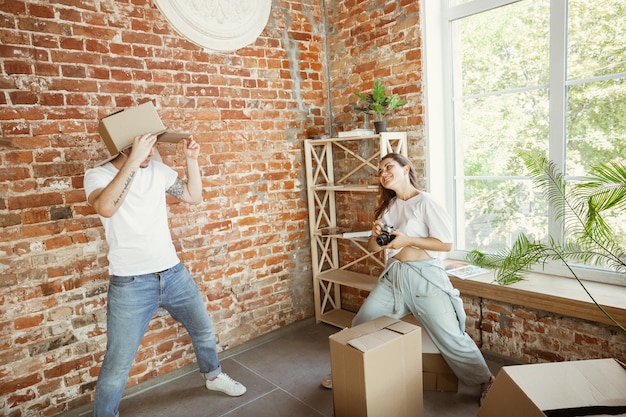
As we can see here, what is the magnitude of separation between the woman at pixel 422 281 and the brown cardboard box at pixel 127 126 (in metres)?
1.45

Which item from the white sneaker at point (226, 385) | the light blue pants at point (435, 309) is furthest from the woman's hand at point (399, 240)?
the white sneaker at point (226, 385)

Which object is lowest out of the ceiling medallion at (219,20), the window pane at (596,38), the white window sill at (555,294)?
the white window sill at (555,294)

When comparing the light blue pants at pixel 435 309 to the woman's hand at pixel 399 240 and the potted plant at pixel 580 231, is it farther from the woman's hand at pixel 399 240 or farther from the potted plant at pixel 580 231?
the potted plant at pixel 580 231

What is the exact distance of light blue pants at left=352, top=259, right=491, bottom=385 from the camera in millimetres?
2633

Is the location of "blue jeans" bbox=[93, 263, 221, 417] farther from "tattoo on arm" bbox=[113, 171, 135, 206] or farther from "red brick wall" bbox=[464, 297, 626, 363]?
"red brick wall" bbox=[464, 297, 626, 363]

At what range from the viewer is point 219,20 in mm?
3441

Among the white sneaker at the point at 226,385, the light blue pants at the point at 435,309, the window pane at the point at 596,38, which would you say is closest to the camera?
the light blue pants at the point at 435,309

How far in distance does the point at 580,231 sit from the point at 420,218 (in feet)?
3.33

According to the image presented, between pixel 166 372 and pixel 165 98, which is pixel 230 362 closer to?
pixel 166 372

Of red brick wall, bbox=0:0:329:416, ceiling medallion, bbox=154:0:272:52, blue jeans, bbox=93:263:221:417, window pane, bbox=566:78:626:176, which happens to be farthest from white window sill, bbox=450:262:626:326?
ceiling medallion, bbox=154:0:272:52

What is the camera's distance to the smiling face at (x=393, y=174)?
9.26ft

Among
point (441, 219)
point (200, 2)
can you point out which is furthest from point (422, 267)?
point (200, 2)

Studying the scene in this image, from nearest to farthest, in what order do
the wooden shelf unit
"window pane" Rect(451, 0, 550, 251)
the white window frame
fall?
"window pane" Rect(451, 0, 550, 251)
the white window frame
the wooden shelf unit

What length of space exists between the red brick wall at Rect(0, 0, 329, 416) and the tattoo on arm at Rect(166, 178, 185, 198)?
360mm
